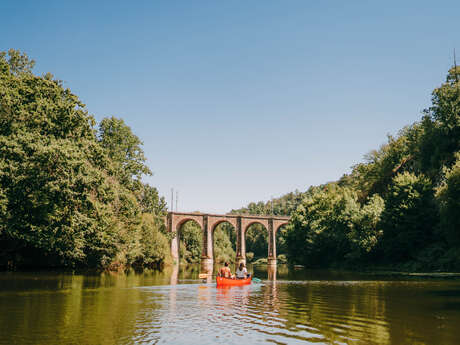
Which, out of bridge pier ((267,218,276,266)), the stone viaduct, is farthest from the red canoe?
bridge pier ((267,218,276,266))

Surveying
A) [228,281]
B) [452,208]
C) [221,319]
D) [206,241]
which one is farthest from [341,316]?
[206,241]

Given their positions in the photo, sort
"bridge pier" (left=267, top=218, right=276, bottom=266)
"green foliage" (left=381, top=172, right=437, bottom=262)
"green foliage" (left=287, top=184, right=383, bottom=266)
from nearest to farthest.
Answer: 1. "green foliage" (left=381, top=172, right=437, bottom=262)
2. "green foliage" (left=287, top=184, right=383, bottom=266)
3. "bridge pier" (left=267, top=218, right=276, bottom=266)

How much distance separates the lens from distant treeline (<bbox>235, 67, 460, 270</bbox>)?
40572mm

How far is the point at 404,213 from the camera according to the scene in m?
45.1

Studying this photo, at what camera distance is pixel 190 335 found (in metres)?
9.98

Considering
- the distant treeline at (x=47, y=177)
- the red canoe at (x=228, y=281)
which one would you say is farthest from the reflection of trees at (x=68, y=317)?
the distant treeline at (x=47, y=177)

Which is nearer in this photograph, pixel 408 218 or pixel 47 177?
pixel 47 177

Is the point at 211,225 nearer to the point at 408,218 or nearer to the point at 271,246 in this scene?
the point at 271,246

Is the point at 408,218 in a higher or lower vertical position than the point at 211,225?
lower

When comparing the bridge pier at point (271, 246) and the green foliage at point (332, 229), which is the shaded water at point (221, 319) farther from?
the bridge pier at point (271, 246)

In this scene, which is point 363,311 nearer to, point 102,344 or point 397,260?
point 102,344

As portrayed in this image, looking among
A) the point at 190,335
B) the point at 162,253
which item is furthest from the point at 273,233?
the point at 190,335

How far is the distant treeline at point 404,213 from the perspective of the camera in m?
40.6

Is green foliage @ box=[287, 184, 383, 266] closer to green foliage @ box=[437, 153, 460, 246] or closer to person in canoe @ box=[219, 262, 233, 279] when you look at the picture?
green foliage @ box=[437, 153, 460, 246]
